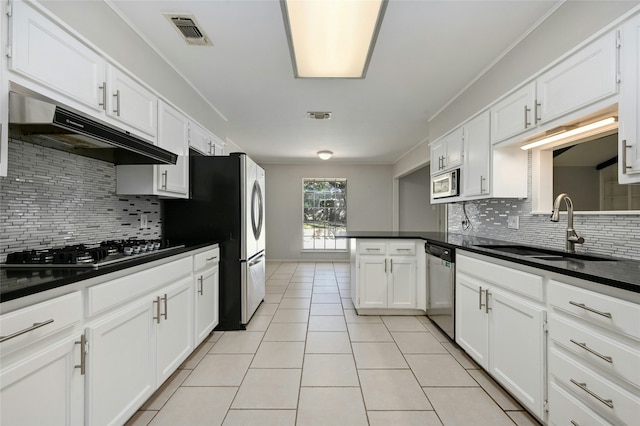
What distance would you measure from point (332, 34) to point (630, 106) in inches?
59.8

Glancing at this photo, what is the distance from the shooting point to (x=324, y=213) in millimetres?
7668

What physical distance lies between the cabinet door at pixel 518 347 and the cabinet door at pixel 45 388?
83.6 inches

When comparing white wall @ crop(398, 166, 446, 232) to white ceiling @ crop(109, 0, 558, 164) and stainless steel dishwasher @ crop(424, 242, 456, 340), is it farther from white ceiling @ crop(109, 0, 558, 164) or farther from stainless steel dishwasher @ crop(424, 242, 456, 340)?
stainless steel dishwasher @ crop(424, 242, 456, 340)

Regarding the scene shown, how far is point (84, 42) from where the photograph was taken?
170 centimetres

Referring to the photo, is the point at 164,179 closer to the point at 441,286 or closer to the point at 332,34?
the point at 332,34

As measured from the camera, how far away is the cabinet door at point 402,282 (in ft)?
11.3

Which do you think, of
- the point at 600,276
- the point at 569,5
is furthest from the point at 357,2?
the point at 600,276

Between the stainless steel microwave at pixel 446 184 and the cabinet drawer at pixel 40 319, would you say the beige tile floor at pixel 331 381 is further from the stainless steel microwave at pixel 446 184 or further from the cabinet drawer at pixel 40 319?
the stainless steel microwave at pixel 446 184

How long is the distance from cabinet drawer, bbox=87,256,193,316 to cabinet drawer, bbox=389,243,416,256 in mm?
2178

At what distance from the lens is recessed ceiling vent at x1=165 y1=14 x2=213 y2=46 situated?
2.05 metres

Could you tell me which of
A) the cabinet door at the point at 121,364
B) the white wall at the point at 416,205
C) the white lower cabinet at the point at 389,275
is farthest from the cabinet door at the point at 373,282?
the white wall at the point at 416,205

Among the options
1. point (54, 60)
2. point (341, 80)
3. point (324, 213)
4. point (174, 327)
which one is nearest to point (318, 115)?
point (341, 80)

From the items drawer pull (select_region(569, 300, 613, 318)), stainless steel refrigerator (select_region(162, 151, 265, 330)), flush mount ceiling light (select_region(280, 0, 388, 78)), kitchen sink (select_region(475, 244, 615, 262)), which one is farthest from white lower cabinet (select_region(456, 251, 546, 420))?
stainless steel refrigerator (select_region(162, 151, 265, 330))

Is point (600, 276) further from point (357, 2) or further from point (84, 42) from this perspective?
point (84, 42)
